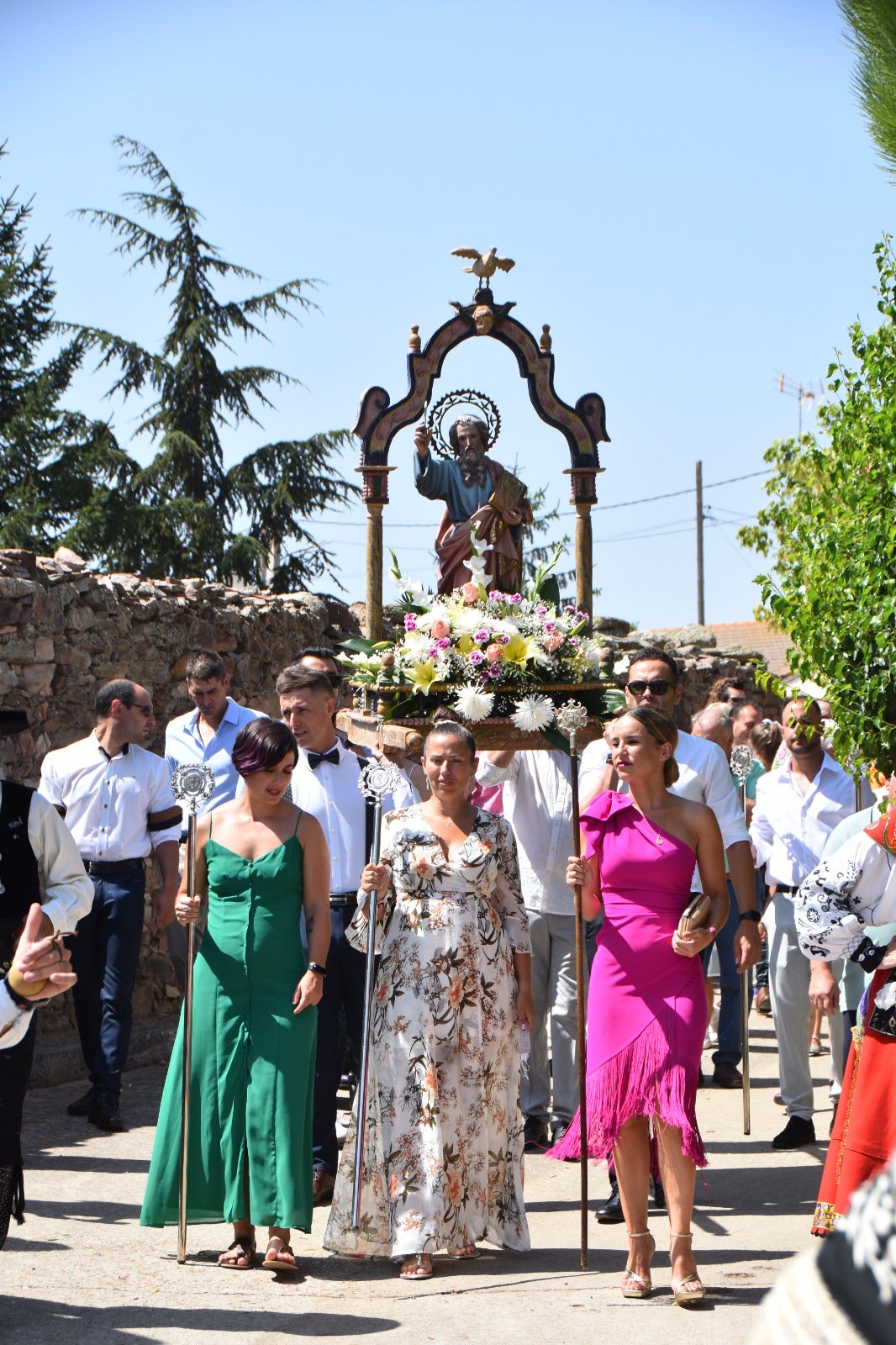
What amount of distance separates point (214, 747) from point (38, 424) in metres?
18.4

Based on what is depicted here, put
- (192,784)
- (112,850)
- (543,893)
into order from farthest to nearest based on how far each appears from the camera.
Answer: (112,850) < (543,893) < (192,784)

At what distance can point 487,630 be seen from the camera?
711 cm

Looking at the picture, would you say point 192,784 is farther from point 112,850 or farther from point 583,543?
point 583,543

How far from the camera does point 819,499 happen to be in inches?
177

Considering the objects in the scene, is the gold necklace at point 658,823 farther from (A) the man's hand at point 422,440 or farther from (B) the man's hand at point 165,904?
(A) the man's hand at point 422,440

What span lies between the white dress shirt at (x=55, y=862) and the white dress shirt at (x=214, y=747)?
2931mm

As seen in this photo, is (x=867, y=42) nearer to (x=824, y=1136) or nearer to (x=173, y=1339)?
(x=173, y=1339)

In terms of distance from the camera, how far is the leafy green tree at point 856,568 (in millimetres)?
4219

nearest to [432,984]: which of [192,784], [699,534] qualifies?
[192,784]

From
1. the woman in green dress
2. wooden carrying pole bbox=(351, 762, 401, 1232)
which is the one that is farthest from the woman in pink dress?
the woman in green dress

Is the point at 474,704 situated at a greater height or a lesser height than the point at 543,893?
greater

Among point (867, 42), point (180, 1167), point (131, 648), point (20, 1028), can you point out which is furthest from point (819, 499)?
point (131, 648)

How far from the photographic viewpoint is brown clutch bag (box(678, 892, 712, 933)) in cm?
544

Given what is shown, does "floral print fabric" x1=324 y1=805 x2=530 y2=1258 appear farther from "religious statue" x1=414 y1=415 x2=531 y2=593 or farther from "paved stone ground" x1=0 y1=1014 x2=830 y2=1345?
"religious statue" x1=414 y1=415 x2=531 y2=593
